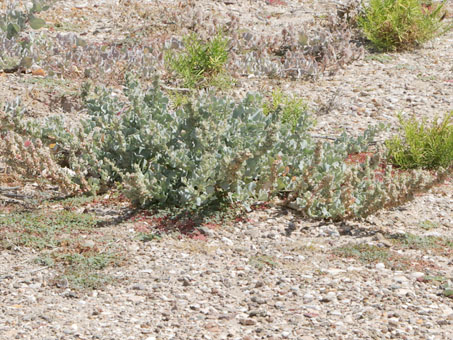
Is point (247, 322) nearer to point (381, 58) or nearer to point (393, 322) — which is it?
point (393, 322)

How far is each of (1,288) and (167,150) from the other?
1.52 meters

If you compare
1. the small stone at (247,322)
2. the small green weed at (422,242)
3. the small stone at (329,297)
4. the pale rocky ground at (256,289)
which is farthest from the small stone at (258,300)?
the small green weed at (422,242)

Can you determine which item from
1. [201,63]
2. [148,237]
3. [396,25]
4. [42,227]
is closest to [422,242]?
[148,237]

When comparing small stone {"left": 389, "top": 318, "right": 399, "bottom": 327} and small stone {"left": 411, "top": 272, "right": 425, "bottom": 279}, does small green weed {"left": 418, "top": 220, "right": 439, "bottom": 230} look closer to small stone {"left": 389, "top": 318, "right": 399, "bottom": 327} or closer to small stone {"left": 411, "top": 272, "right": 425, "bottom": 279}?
small stone {"left": 411, "top": 272, "right": 425, "bottom": 279}

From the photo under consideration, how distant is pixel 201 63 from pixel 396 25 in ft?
9.18

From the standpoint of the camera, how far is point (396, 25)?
906cm

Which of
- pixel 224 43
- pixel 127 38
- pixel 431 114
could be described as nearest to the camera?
pixel 431 114

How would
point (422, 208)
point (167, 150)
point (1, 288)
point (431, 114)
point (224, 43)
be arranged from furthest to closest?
point (224, 43)
point (431, 114)
point (422, 208)
point (167, 150)
point (1, 288)

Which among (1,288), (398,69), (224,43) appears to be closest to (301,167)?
(1,288)

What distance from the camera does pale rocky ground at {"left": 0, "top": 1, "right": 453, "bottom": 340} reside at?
11.9 ft

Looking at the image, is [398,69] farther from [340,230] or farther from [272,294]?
[272,294]

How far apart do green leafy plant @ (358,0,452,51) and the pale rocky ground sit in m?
4.02

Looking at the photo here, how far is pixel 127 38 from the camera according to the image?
30.0ft

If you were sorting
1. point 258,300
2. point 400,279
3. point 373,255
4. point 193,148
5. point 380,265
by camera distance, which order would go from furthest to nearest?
point 193,148
point 373,255
point 380,265
point 400,279
point 258,300
